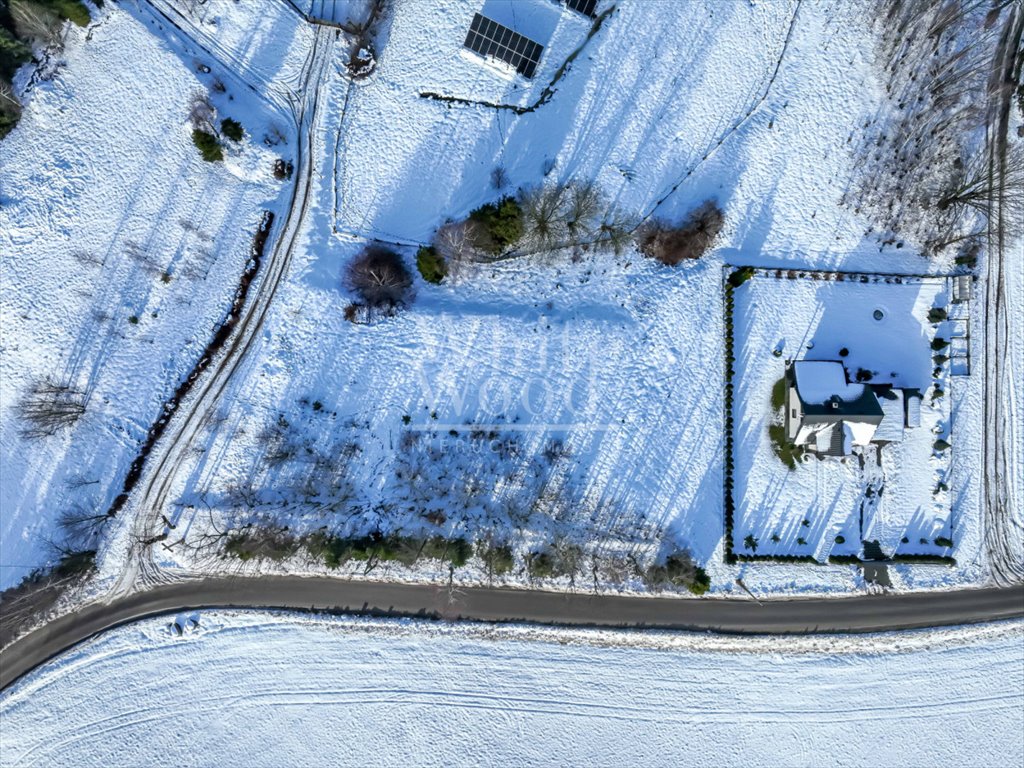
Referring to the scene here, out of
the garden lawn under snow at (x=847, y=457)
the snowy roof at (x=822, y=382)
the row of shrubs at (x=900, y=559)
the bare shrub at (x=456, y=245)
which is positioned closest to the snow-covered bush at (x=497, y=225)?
the bare shrub at (x=456, y=245)

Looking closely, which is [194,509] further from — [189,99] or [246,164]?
[189,99]

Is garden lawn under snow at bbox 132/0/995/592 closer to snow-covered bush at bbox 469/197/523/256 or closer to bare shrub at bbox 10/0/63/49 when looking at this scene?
snow-covered bush at bbox 469/197/523/256

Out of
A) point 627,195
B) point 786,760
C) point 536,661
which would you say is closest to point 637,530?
point 536,661

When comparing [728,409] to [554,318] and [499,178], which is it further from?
[499,178]

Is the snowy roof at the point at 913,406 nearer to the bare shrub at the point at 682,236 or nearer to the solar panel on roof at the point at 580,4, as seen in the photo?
Answer: the bare shrub at the point at 682,236

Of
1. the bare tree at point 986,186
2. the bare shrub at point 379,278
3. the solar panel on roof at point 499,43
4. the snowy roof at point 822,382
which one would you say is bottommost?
the bare shrub at point 379,278

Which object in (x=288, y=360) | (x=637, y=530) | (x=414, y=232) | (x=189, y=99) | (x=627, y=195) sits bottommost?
(x=637, y=530)
